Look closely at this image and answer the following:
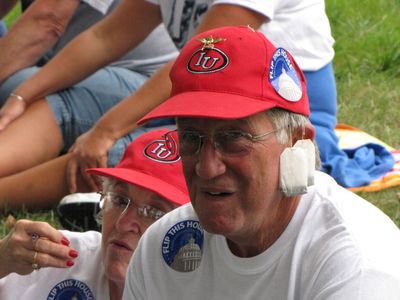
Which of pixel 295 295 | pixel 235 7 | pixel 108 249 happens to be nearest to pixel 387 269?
pixel 295 295

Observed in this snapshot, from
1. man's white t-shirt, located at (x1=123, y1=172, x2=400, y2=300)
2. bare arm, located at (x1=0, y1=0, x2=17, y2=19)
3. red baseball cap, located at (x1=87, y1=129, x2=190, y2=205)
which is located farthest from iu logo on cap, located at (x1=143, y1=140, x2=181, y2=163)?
bare arm, located at (x1=0, y1=0, x2=17, y2=19)

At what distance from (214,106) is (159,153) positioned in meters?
0.96

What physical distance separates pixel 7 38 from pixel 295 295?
3322 millimetres

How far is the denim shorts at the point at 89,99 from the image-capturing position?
4.78m

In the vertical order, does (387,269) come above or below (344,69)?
above

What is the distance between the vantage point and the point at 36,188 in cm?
460

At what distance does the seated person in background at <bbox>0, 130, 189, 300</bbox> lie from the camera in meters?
2.92

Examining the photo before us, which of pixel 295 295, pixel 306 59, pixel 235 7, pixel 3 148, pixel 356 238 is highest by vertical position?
pixel 356 238

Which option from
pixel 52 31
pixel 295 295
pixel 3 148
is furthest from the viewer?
pixel 52 31

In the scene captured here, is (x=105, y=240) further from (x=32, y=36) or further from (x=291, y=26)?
(x=32, y=36)

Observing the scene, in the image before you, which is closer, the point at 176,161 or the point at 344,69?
the point at 176,161

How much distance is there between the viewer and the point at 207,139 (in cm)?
220

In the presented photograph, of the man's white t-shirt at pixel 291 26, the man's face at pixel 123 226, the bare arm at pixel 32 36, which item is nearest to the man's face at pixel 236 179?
the man's face at pixel 123 226

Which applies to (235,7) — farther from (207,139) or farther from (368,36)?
(368,36)
